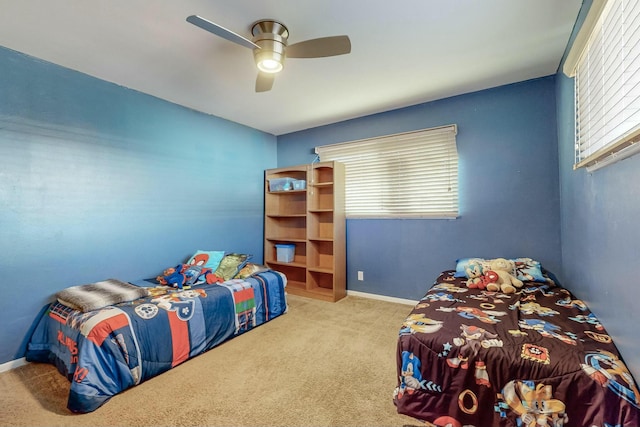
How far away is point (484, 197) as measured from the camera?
301 cm

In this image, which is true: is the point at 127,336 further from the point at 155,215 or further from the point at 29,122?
the point at 29,122

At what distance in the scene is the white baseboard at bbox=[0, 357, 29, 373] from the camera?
2130mm

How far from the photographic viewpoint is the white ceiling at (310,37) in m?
1.76

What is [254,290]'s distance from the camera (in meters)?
2.91

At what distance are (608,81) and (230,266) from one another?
3304 mm

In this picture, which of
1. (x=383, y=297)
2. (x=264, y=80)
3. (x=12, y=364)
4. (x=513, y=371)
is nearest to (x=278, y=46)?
(x=264, y=80)

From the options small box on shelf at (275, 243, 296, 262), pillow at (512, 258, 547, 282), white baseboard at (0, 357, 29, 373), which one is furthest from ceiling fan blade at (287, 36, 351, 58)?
white baseboard at (0, 357, 29, 373)

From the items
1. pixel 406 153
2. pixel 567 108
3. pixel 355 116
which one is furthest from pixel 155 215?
pixel 567 108

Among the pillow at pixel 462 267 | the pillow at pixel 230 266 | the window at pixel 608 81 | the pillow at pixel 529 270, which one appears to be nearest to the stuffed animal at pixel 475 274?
the pillow at pixel 462 267

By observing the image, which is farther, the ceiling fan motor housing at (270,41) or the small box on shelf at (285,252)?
the small box on shelf at (285,252)

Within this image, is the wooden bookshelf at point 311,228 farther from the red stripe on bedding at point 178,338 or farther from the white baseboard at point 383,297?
the red stripe on bedding at point 178,338

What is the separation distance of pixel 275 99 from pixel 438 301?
8.59 feet

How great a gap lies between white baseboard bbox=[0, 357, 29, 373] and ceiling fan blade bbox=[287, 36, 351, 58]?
10.3 ft

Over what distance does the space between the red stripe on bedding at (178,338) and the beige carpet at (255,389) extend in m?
0.07
